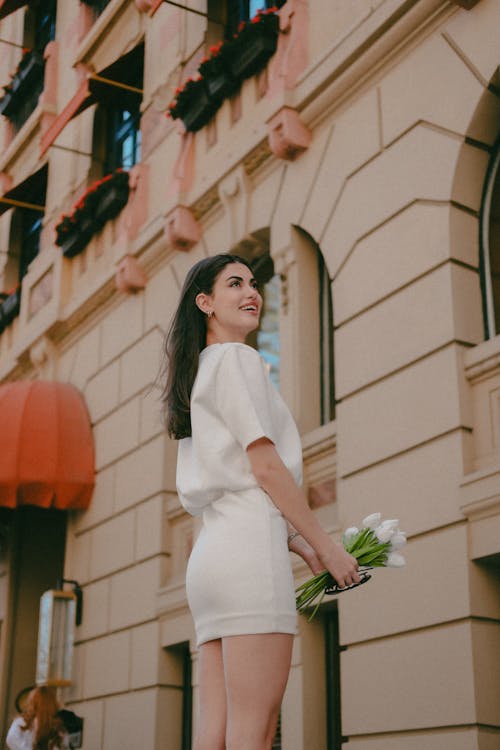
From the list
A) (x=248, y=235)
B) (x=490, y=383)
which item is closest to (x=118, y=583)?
(x=248, y=235)

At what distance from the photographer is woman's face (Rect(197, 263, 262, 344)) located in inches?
132

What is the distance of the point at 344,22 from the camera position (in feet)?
26.5

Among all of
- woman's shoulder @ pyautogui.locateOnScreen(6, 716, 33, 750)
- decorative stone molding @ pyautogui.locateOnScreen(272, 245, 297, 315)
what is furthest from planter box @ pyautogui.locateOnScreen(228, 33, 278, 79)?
woman's shoulder @ pyautogui.locateOnScreen(6, 716, 33, 750)

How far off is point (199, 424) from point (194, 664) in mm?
6205

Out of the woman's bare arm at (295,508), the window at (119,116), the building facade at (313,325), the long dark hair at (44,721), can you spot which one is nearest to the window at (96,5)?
the building facade at (313,325)

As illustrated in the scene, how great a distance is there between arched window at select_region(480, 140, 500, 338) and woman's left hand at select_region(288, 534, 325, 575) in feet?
11.9

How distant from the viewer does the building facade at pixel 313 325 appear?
6168mm

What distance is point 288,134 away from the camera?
8320mm

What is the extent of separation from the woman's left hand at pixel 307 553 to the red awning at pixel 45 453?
835cm


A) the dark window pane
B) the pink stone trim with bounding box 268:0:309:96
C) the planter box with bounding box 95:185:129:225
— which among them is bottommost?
the pink stone trim with bounding box 268:0:309:96

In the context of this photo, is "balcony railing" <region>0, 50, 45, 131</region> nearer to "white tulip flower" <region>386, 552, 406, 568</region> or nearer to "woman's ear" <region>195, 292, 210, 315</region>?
"woman's ear" <region>195, 292, 210, 315</region>

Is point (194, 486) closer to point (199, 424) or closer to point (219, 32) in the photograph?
point (199, 424)

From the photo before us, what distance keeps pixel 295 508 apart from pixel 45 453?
8.81m

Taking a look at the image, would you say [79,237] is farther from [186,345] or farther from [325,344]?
[186,345]
